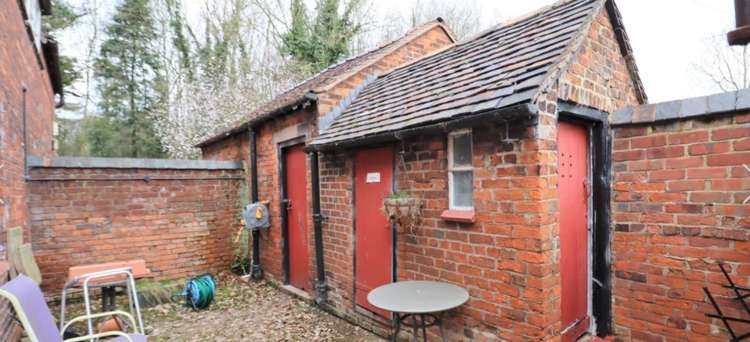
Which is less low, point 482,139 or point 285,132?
point 285,132

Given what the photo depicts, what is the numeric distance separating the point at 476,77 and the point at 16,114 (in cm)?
564

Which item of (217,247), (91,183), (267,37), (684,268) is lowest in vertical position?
(217,247)

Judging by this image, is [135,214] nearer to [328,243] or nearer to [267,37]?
[328,243]

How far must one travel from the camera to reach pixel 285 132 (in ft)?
20.7

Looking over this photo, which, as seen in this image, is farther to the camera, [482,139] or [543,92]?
[482,139]

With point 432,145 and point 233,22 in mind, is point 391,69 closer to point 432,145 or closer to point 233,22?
point 432,145

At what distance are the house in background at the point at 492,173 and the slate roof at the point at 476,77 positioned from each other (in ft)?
0.07

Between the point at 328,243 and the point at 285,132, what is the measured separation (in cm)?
209

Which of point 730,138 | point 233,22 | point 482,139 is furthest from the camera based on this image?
point 233,22

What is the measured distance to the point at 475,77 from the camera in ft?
12.5

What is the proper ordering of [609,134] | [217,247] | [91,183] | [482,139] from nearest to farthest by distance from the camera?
[482,139] → [609,134] → [91,183] → [217,247]

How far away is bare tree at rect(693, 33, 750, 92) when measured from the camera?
12586mm

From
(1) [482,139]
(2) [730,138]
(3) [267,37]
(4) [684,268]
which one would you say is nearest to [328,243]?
(1) [482,139]

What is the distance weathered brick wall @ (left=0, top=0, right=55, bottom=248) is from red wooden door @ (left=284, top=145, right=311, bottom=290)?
11.3 feet
